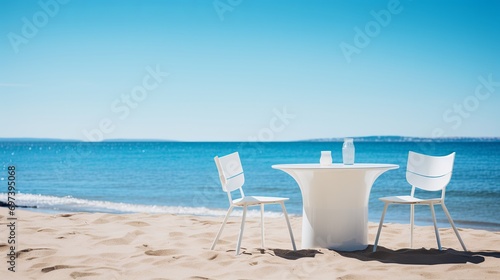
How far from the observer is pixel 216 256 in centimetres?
443

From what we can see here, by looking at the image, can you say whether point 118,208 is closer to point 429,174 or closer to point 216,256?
point 216,256

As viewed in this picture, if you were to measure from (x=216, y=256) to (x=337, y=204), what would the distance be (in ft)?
3.77

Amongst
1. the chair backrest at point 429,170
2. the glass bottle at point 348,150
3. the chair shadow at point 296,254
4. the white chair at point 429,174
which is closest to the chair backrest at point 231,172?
the chair shadow at point 296,254

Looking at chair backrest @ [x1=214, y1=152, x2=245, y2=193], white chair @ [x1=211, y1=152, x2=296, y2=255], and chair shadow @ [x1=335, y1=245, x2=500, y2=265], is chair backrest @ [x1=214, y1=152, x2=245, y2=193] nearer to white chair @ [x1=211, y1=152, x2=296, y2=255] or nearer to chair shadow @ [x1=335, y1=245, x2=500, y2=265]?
white chair @ [x1=211, y1=152, x2=296, y2=255]

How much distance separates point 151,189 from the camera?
1678cm

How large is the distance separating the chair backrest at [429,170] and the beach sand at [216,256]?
23.5 inches

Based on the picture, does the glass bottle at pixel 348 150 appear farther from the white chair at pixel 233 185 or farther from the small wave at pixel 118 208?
the small wave at pixel 118 208

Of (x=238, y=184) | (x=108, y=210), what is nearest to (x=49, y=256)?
(x=238, y=184)

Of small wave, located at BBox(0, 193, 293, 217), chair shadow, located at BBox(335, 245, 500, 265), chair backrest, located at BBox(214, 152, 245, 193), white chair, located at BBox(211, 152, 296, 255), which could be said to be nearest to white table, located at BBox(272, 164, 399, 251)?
chair shadow, located at BBox(335, 245, 500, 265)

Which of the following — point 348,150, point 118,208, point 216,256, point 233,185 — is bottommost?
point 118,208

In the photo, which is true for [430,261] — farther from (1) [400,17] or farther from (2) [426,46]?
(2) [426,46]

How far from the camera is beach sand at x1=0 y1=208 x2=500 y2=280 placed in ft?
12.6

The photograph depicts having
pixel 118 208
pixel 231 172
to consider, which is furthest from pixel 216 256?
pixel 118 208

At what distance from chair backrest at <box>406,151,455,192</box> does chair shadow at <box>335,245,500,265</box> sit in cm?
58
